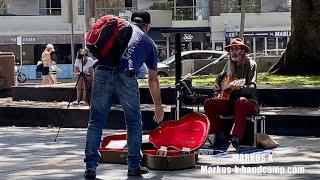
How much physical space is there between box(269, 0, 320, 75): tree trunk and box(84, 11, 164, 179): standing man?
8.77 m

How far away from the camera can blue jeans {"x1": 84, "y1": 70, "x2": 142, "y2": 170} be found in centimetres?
691

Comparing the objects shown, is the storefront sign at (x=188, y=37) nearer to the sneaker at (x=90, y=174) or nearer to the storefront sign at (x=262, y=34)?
the storefront sign at (x=262, y=34)

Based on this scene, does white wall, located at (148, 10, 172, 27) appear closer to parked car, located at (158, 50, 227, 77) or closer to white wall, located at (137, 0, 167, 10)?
white wall, located at (137, 0, 167, 10)

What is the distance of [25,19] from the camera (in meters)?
46.1

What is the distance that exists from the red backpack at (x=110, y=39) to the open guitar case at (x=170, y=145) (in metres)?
1.29

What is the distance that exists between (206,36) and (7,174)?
38423 millimetres

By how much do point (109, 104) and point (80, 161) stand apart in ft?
5.21

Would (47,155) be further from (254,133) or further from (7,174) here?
(254,133)

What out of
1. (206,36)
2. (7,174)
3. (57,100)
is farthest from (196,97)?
(206,36)

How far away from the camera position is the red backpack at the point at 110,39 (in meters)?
6.77

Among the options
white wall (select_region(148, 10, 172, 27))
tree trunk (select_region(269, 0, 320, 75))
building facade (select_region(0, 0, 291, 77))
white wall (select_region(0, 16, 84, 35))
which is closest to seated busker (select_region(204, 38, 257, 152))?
tree trunk (select_region(269, 0, 320, 75))

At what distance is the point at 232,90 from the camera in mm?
8516

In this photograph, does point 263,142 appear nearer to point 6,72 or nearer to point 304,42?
point 304,42

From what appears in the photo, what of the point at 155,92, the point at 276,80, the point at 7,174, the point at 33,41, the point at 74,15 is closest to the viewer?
the point at 155,92
